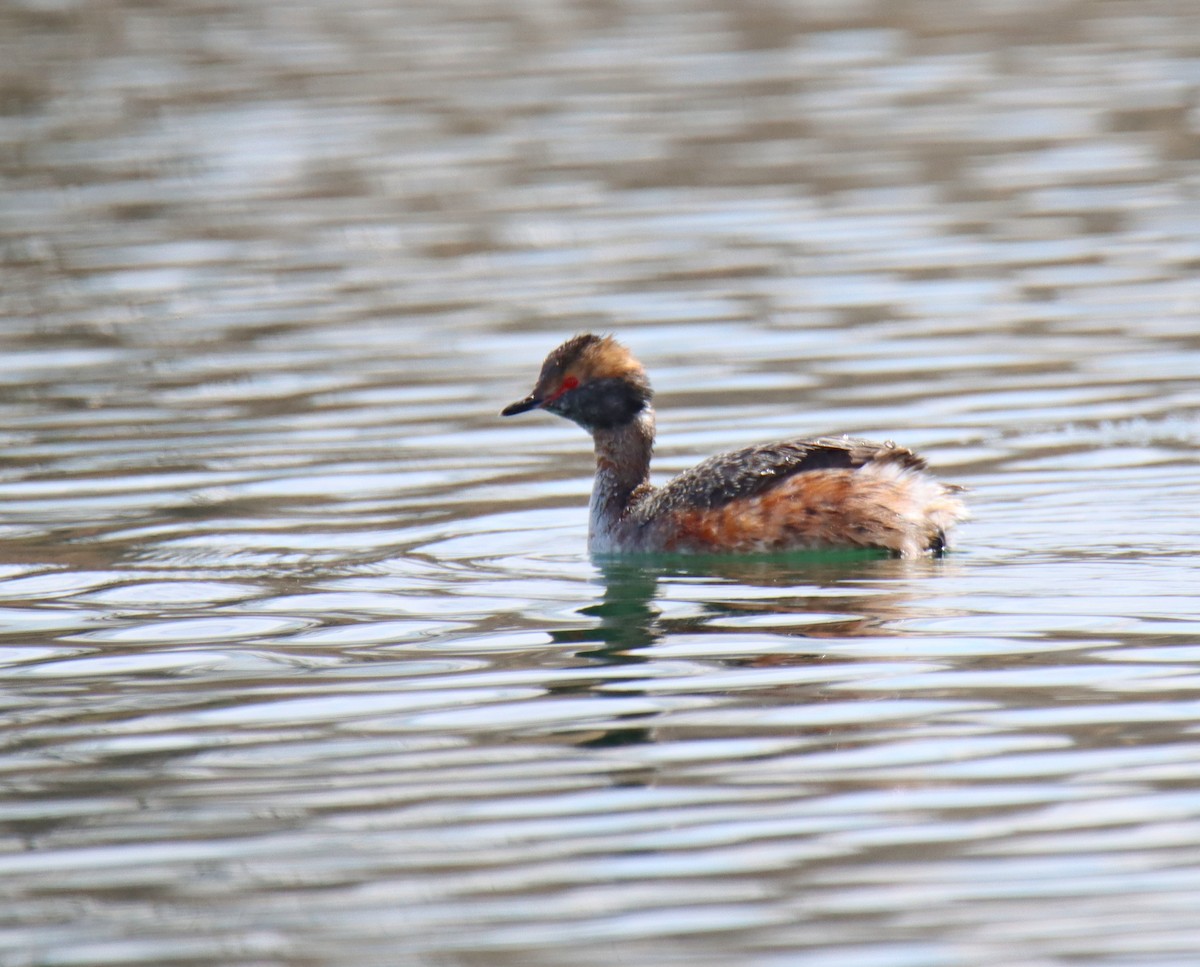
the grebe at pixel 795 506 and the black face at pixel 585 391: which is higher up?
the black face at pixel 585 391

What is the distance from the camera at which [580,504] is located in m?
11.1

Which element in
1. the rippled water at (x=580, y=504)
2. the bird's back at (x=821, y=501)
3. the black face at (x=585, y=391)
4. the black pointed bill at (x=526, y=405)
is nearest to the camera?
the rippled water at (x=580, y=504)

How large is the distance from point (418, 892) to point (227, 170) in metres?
13.9

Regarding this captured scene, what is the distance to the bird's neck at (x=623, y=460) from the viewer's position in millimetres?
10367

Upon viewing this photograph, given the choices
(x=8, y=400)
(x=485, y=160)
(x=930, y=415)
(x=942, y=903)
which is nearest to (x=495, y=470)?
(x=930, y=415)

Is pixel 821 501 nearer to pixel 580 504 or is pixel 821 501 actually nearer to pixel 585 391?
pixel 585 391

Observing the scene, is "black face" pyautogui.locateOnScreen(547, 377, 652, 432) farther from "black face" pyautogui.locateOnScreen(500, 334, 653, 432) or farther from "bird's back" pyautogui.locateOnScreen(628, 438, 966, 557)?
"bird's back" pyautogui.locateOnScreen(628, 438, 966, 557)

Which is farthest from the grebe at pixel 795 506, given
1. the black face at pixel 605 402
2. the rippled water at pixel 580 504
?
the black face at pixel 605 402

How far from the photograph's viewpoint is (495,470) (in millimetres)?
11562

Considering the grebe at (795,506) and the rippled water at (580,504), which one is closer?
the rippled water at (580,504)

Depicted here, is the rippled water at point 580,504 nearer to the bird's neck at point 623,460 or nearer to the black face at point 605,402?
the bird's neck at point 623,460

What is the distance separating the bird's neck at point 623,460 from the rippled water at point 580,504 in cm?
39

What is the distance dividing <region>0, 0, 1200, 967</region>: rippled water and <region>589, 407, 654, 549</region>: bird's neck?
0.39 metres

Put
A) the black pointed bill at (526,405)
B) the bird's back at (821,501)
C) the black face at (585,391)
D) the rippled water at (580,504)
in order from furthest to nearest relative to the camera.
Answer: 1. the black face at (585,391)
2. the black pointed bill at (526,405)
3. the bird's back at (821,501)
4. the rippled water at (580,504)
